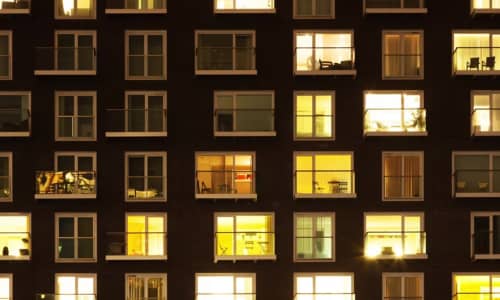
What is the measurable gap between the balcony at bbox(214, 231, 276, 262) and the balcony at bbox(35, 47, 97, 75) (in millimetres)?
7666

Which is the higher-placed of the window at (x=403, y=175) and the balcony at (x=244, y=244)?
the window at (x=403, y=175)

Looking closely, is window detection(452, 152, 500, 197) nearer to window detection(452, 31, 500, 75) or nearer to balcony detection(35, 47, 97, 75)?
window detection(452, 31, 500, 75)

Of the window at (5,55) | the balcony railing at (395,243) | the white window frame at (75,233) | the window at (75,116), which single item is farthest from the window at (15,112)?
the balcony railing at (395,243)

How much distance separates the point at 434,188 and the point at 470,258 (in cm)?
280

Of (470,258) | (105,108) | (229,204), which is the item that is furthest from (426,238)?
(105,108)

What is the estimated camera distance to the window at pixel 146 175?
29.7m

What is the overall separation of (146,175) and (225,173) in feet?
9.34

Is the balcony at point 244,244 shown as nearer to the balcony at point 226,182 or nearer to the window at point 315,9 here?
the balcony at point 226,182

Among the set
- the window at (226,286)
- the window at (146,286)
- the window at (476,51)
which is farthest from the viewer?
the window at (476,51)

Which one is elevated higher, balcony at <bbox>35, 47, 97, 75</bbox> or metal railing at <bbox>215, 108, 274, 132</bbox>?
balcony at <bbox>35, 47, 97, 75</bbox>

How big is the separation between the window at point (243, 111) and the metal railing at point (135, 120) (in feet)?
6.47

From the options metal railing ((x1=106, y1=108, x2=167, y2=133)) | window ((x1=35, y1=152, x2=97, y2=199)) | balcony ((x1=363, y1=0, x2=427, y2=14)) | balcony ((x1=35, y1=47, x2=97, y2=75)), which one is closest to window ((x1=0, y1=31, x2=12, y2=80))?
balcony ((x1=35, y1=47, x2=97, y2=75))

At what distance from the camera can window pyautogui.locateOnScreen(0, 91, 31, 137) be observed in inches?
1163

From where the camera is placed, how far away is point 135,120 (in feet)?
97.1
